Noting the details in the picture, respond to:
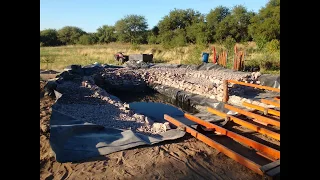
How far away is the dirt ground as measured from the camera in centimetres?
355

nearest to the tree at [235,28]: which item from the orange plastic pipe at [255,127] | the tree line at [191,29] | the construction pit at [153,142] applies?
the tree line at [191,29]

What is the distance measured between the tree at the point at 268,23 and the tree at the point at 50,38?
31196mm

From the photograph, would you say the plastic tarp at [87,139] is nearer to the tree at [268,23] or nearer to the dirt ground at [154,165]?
the dirt ground at [154,165]

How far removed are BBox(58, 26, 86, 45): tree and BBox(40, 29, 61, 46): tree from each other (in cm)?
92

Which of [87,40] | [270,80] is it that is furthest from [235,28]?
[87,40]

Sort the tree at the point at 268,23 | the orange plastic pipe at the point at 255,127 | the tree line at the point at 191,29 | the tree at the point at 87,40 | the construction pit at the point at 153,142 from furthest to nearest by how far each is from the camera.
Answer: the tree at the point at 87,40 < the tree line at the point at 191,29 < the tree at the point at 268,23 < the orange plastic pipe at the point at 255,127 < the construction pit at the point at 153,142

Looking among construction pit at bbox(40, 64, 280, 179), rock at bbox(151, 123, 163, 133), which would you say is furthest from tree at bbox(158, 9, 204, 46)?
rock at bbox(151, 123, 163, 133)

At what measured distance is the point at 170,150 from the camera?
4352mm

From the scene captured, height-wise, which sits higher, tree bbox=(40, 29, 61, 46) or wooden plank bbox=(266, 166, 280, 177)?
tree bbox=(40, 29, 61, 46)

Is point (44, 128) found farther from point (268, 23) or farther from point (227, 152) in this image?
point (268, 23)

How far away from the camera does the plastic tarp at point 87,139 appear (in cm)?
408

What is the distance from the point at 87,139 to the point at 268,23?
66.2 ft

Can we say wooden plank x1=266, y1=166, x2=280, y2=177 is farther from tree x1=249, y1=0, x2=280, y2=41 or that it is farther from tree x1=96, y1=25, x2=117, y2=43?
tree x1=96, y1=25, x2=117, y2=43
